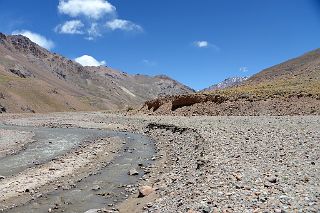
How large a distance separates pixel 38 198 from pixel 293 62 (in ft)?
332

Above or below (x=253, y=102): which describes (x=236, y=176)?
below

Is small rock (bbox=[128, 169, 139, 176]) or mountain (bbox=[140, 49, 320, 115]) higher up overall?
mountain (bbox=[140, 49, 320, 115])

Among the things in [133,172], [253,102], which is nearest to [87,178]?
Result: [133,172]

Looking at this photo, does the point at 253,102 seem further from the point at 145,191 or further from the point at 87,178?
the point at 145,191

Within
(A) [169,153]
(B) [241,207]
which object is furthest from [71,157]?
(B) [241,207]

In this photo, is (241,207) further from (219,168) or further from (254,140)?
(254,140)

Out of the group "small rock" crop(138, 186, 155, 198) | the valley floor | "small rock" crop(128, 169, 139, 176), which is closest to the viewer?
the valley floor

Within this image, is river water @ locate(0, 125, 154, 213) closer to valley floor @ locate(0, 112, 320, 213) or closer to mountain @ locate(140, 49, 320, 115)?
valley floor @ locate(0, 112, 320, 213)

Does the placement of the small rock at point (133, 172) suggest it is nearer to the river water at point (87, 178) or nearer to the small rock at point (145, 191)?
the river water at point (87, 178)

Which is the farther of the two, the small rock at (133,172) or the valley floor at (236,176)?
the small rock at (133,172)

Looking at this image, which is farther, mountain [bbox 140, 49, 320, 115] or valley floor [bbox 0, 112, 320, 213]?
mountain [bbox 140, 49, 320, 115]

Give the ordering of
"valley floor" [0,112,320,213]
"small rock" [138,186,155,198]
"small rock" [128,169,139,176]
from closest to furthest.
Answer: "valley floor" [0,112,320,213], "small rock" [138,186,155,198], "small rock" [128,169,139,176]

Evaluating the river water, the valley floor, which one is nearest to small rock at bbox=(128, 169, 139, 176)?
the river water

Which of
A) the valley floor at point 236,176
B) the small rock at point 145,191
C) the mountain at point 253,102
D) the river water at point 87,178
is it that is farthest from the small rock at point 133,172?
the mountain at point 253,102
